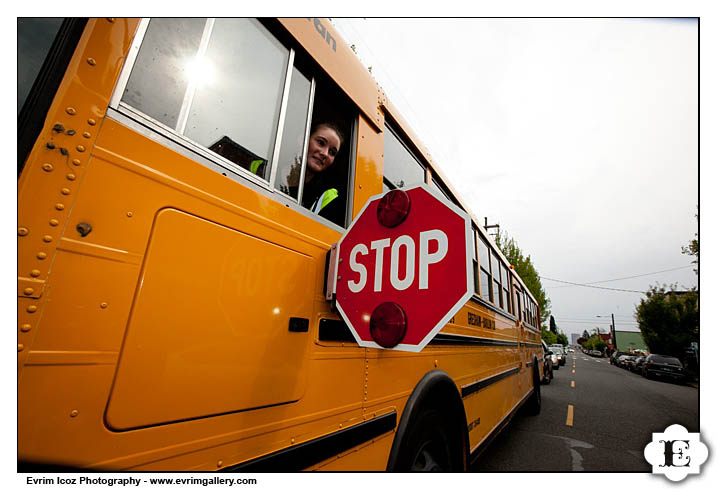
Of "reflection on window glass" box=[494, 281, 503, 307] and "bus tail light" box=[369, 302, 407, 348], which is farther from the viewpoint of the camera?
"reflection on window glass" box=[494, 281, 503, 307]

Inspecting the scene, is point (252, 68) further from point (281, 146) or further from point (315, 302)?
point (315, 302)

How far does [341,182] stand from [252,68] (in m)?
0.75

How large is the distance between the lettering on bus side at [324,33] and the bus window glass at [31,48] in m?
1.05

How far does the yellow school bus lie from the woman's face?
0.15 m

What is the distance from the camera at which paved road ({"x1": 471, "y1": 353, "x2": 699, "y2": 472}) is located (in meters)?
3.93

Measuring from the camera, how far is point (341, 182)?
1889mm

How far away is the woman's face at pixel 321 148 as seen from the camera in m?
1.84

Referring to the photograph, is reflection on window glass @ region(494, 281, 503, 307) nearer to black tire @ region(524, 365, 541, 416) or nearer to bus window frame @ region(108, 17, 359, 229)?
bus window frame @ region(108, 17, 359, 229)

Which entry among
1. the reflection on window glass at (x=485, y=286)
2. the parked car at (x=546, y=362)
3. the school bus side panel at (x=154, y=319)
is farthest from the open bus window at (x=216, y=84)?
the parked car at (x=546, y=362)

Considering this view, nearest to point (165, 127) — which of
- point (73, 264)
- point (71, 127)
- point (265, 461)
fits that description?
point (71, 127)

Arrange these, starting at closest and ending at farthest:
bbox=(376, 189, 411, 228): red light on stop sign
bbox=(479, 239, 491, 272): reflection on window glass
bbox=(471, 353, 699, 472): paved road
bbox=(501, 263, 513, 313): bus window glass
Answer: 1. bbox=(376, 189, 411, 228): red light on stop sign
2. bbox=(479, 239, 491, 272): reflection on window glass
3. bbox=(471, 353, 699, 472): paved road
4. bbox=(501, 263, 513, 313): bus window glass

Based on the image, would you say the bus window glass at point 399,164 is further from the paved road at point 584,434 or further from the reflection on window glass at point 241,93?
the paved road at point 584,434

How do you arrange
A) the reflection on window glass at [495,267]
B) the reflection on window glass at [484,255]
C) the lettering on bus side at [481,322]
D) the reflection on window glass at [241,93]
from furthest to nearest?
1. the reflection on window glass at [495,267]
2. the reflection on window glass at [484,255]
3. the lettering on bus side at [481,322]
4. the reflection on window glass at [241,93]

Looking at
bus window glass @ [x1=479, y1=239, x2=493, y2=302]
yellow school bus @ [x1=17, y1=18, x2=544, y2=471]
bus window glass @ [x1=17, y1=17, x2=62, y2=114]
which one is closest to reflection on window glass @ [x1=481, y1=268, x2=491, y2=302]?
bus window glass @ [x1=479, y1=239, x2=493, y2=302]
